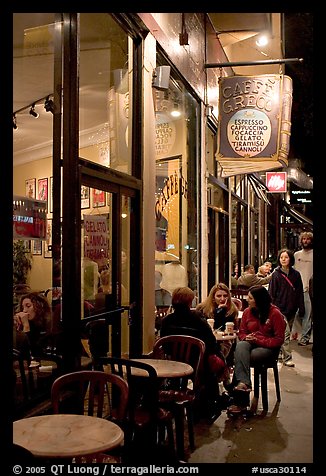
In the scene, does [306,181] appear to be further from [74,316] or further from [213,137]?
[74,316]

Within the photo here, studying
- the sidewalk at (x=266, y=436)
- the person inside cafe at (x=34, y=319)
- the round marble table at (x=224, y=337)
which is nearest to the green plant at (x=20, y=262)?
the person inside cafe at (x=34, y=319)

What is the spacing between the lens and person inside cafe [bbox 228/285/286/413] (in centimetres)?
636

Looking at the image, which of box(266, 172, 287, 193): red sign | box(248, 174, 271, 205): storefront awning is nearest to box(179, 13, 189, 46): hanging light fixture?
box(248, 174, 271, 205): storefront awning

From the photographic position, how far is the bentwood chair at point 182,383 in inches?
196

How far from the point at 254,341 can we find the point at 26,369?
119 inches

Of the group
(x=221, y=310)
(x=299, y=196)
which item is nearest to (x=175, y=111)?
(x=221, y=310)

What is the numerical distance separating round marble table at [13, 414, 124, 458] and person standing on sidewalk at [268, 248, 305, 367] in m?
5.86

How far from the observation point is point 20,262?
4449mm

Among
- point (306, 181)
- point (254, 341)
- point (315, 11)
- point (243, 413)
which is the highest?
point (306, 181)

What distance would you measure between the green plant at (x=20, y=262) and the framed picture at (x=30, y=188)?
0.41 m

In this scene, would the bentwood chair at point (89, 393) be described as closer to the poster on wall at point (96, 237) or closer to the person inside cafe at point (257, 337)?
the poster on wall at point (96, 237)

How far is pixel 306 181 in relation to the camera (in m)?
37.5

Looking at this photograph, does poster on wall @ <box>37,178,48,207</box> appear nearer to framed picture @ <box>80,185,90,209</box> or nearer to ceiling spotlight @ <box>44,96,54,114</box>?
framed picture @ <box>80,185,90,209</box>

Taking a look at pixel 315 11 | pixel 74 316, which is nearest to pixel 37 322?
pixel 74 316
